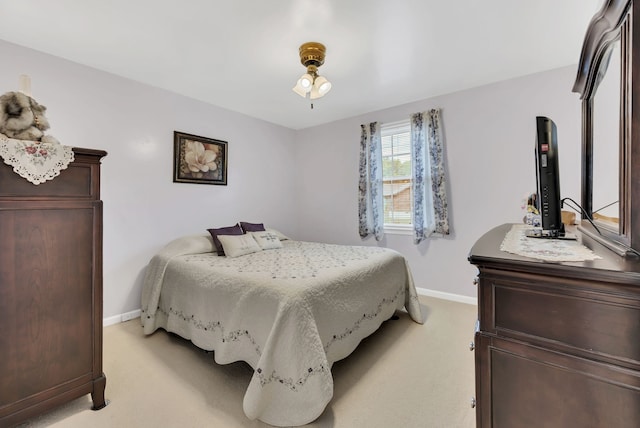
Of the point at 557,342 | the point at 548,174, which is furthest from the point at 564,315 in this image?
the point at 548,174

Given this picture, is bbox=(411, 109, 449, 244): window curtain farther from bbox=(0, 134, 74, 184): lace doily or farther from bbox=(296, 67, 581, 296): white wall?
bbox=(0, 134, 74, 184): lace doily

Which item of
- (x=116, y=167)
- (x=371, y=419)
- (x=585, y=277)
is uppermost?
(x=116, y=167)

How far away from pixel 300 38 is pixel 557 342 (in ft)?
7.93

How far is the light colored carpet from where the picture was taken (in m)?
1.53

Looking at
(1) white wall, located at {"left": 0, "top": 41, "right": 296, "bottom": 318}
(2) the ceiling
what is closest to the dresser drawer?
(2) the ceiling

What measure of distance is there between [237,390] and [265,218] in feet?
9.14

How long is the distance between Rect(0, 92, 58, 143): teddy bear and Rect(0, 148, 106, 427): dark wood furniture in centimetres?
18

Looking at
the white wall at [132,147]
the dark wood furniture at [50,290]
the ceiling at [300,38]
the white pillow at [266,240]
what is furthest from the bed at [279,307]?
the ceiling at [300,38]

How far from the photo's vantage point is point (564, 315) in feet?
2.38

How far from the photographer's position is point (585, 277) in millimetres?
683

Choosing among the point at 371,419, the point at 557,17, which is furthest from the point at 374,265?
the point at 557,17

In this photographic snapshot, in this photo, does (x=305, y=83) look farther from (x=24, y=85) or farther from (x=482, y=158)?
(x=482, y=158)

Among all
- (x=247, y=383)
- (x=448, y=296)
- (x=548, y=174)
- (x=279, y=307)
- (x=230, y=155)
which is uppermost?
(x=230, y=155)

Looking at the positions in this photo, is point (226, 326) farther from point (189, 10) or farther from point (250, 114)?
point (250, 114)
